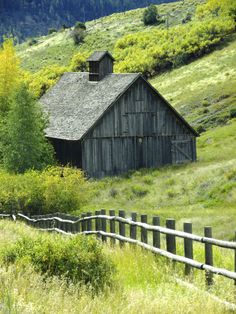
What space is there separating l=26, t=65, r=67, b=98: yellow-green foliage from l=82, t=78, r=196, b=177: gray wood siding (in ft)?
114

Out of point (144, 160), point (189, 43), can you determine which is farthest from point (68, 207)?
point (189, 43)

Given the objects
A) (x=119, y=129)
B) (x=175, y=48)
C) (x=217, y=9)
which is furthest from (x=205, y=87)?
(x=217, y=9)

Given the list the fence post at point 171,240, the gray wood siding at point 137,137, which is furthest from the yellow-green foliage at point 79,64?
the fence post at point 171,240

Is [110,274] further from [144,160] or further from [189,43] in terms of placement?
[189,43]

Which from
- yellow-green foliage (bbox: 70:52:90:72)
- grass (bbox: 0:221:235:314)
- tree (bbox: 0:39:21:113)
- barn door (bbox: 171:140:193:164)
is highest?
yellow-green foliage (bbox: 70:52:90:72)

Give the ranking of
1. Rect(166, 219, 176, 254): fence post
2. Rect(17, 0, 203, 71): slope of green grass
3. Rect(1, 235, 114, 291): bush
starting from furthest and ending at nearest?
Rect(17, 0, 203, 71): slope of green grass
Rect(166, 219, 176, 254): fence post
Rect(1, 235, 114, 291): bush

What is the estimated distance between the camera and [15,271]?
899cm

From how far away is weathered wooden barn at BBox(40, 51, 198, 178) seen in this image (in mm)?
47031

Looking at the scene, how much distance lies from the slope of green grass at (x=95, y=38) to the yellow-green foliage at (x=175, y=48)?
12840 mm

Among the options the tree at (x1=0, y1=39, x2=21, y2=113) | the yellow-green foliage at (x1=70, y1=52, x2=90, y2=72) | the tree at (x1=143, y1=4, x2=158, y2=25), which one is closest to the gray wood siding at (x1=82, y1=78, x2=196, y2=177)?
the tree at (x1=0, y1=39, x2=21, y2=113)

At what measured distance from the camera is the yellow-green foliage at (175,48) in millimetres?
84631

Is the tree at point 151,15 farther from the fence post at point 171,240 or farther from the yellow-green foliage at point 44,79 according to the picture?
the fence post at point 171,240

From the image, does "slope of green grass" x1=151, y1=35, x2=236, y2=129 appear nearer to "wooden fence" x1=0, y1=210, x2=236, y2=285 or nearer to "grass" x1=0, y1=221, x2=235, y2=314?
"wooden fence" x1=0, y1=210, x2=236, y2=285

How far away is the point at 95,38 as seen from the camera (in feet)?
375
